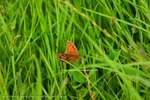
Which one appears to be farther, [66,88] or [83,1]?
[83,1]

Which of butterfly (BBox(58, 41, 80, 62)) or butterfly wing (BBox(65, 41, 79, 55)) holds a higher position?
butterfly wing (BBox(65, 41, 79, 55))

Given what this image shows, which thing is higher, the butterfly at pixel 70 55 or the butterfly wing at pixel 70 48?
the butterfly wing at pixel 70 48

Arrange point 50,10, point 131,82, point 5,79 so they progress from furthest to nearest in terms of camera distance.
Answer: point 50,10
point 5,79
point 131,82

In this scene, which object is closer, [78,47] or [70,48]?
[70,48]

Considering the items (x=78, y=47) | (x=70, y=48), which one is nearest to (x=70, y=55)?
(x=70, y=48)

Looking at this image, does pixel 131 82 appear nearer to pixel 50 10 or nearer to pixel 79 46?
pixel 79 46

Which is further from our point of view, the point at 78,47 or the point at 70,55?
the point at 78,47

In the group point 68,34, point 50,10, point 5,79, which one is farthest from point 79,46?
point 5,79

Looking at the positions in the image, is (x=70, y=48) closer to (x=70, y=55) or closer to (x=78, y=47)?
(x=70, y=55)
